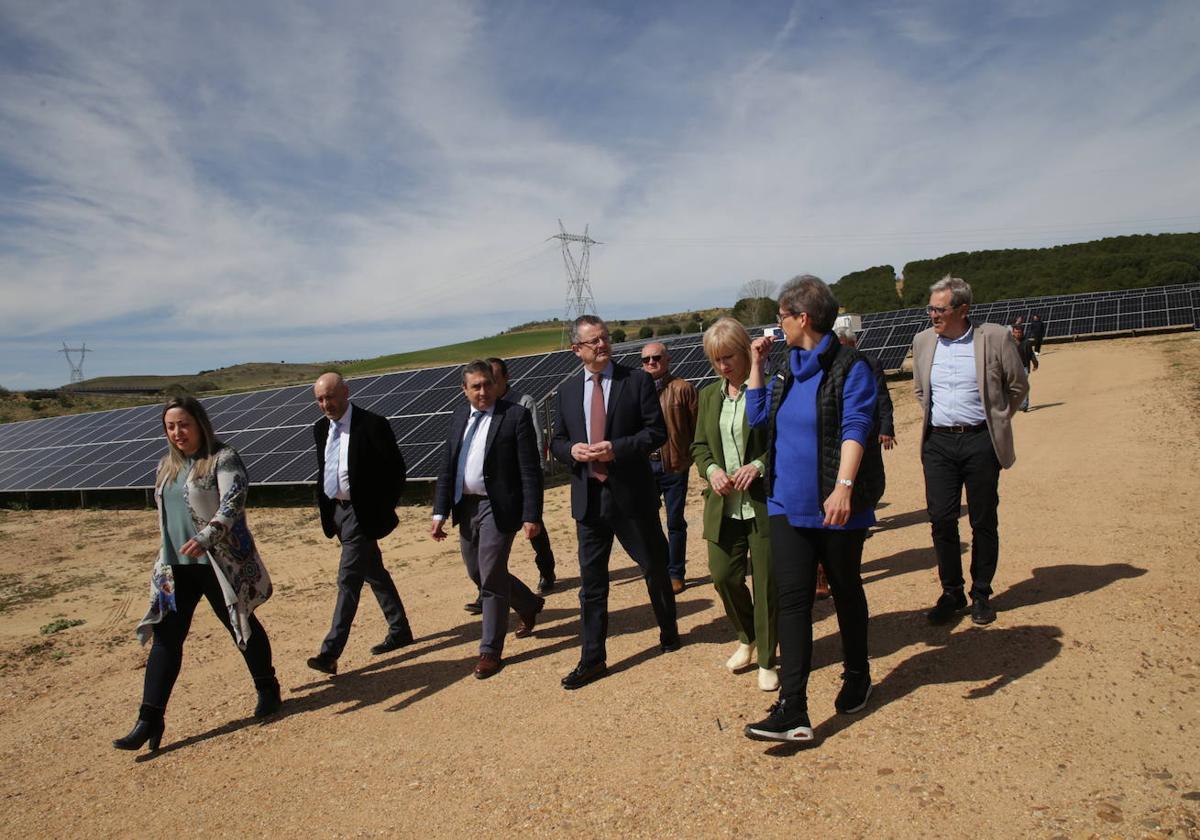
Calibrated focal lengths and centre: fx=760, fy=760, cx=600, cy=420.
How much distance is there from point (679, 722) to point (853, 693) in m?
0.84

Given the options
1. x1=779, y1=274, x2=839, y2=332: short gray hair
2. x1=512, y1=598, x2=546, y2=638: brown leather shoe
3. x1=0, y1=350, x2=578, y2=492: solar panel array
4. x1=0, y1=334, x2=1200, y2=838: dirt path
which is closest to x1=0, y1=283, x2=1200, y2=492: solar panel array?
x1=0, y1=350, x2=578, y2=492: solar panel array

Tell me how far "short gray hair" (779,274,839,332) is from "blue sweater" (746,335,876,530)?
0.26 feet

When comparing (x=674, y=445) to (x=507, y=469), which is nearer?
(x=507, y=469)

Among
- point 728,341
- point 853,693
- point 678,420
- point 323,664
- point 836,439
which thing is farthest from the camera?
point 678,420

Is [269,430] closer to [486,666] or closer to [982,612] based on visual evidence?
[486,666]

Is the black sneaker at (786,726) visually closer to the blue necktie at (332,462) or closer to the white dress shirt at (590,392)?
the white dress shirt at (590,392)

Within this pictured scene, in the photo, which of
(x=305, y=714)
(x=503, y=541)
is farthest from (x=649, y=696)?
(x=305, y=714)

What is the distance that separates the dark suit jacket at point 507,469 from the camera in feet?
15.7

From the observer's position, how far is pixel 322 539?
33.9 feet

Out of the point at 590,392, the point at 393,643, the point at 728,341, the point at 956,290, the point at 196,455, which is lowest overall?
the point at 393,643

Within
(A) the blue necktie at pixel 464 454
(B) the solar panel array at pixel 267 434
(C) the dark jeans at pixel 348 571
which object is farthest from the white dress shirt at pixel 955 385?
(B) the solar panel array at pixel 267 434

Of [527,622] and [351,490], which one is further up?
[351,490]

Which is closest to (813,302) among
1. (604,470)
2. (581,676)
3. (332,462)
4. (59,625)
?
(604,470)

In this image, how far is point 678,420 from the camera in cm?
556
